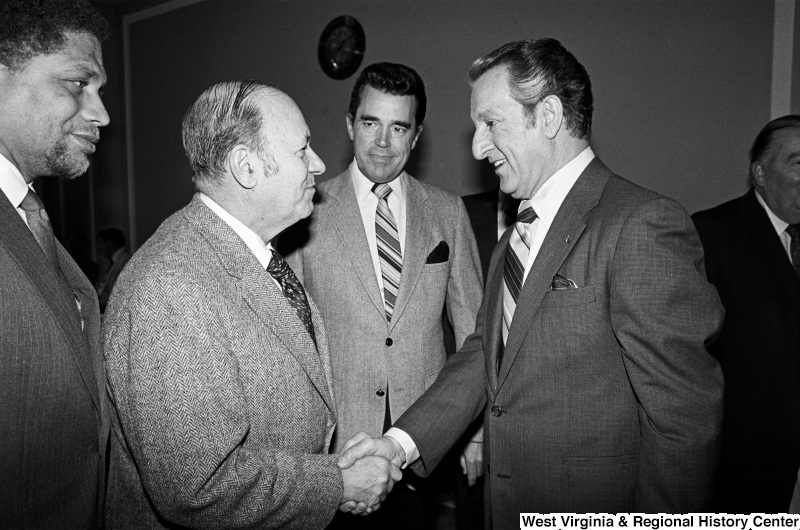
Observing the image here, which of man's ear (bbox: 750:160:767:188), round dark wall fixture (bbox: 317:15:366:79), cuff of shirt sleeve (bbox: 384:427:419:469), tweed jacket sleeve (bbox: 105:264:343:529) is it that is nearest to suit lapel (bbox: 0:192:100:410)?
tweed jacket sleeve (bbox: 105:264:343:529)

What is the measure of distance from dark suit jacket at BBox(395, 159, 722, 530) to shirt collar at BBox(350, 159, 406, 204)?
3.25 ft

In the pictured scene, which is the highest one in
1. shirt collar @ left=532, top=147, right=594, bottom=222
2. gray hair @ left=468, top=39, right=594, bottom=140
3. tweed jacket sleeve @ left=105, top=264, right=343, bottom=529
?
gray hair @ left=468, top=39, right=594, bottom=140

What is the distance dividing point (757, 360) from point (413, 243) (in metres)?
1.70

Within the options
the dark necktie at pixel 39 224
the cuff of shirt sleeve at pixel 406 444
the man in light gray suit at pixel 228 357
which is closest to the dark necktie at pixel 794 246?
the cuff of shirt sleeve at pixel 406 444

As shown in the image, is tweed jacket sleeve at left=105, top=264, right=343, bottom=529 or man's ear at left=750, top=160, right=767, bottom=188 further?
man's ear at left=750, top=160, right=767, bottom=188

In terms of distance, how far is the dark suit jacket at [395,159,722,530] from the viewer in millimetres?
1538

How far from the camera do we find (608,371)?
1.67 m

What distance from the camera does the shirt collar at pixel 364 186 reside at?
2.63 meters

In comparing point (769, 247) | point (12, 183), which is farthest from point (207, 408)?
point (769, 247)

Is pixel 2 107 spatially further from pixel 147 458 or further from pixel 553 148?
pixel 553 148

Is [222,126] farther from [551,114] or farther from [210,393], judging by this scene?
[551,114]

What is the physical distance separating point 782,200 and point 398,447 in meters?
2.32

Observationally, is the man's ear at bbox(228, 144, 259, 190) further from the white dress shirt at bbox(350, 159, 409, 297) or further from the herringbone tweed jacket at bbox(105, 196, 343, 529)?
the white dress shirt at bbox(350, 159, 409, 297)

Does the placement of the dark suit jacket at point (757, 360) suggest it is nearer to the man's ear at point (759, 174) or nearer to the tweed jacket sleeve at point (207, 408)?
the man's ear at point (759, 174)
